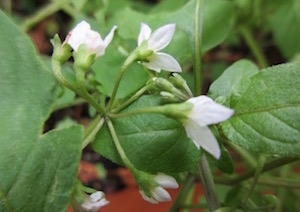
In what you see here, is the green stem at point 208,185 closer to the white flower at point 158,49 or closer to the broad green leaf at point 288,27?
the white flower at point 158,49

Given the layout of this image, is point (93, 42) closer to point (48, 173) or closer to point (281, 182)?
point (48, 173)

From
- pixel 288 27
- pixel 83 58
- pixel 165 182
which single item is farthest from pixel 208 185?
pixel 288 27

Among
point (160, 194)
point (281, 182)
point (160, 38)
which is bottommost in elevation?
point (281, 182)

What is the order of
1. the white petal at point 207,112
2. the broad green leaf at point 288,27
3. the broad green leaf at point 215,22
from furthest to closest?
the broad green leaf at point 288,27 → the broad green leaf at point 215,22 → the white petal at point 207,112

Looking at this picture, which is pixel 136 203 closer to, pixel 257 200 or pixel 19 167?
pixel 257 200

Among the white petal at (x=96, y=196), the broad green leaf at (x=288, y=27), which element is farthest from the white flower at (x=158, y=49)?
the broad green leaf at (x=288, y=27)

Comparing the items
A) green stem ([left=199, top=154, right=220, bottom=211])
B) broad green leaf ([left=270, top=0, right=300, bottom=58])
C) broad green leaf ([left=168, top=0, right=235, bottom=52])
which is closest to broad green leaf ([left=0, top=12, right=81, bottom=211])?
green stem ([left=199, top=154, right=220, bottom=211])
